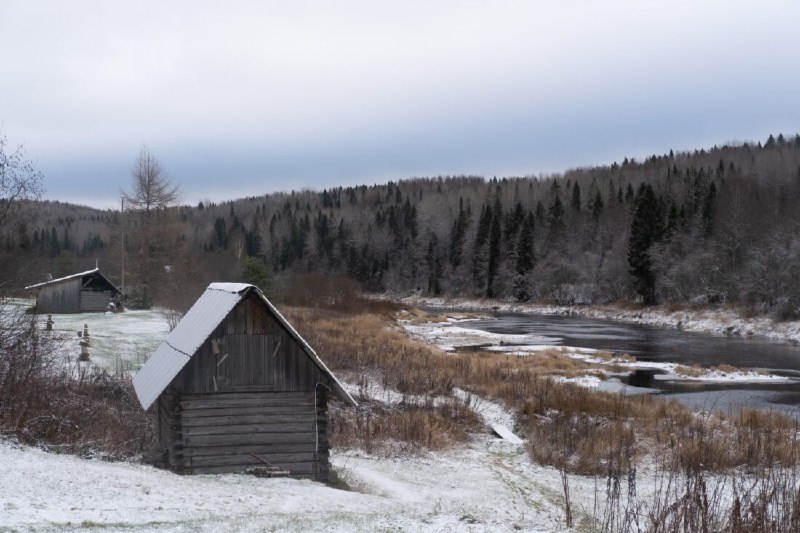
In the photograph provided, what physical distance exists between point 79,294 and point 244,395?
38.6m

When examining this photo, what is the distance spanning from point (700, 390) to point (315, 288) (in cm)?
4419

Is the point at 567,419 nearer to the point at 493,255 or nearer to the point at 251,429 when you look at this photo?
the point at 251,429

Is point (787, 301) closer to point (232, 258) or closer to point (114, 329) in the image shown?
point (114, 329)

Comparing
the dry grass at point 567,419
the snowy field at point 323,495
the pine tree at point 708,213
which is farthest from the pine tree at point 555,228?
the snowy field at point 323,495

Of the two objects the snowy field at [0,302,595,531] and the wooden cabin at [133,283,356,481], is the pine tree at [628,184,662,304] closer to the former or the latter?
the snowy field at [0,302,595,531]

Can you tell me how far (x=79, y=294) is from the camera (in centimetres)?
4750

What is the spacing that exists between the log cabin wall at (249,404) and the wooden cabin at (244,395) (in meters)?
0.02

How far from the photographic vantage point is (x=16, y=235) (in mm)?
18016

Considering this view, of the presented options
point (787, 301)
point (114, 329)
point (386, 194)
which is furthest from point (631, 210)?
point (386, 194)

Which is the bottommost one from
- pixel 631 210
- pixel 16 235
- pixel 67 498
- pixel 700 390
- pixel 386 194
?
pixel 700 390

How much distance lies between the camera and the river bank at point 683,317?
160 feet

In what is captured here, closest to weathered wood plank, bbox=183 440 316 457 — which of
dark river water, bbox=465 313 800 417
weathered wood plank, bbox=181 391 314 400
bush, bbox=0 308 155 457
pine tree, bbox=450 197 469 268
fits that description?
weathered wood plank, bbox=181 391 314 400

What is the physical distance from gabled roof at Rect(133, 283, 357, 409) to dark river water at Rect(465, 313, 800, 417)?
14697 mm

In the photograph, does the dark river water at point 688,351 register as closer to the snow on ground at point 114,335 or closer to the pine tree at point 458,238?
the snow on ground at point 114,335
